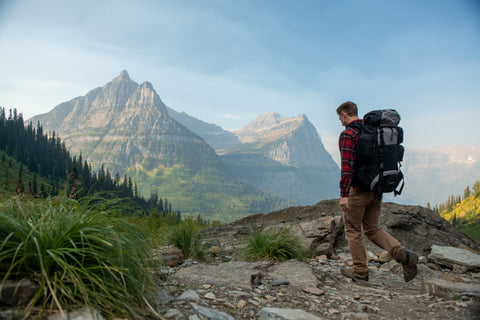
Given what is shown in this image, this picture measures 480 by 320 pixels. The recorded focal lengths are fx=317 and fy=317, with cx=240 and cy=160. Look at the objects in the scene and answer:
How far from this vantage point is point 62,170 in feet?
449

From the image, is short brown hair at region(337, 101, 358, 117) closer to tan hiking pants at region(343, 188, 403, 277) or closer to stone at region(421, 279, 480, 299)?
tan hiking pants at region(343, 188, 403, 277)

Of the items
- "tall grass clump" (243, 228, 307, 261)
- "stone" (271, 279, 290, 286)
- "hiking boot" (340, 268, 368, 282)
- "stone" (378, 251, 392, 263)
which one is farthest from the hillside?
"stone" (271, 279, 290, 286)

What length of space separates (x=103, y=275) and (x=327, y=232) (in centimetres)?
667

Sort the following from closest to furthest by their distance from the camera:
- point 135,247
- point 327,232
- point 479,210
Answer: point 135,247
point 327,232
point 479,210

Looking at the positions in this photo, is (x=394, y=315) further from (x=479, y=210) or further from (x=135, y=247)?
(x=479, y=210)

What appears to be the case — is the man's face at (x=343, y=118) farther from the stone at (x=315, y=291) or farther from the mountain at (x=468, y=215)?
the mountain at (x=468, y=215)

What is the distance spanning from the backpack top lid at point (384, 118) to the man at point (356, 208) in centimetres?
25

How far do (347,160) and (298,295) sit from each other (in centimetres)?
240

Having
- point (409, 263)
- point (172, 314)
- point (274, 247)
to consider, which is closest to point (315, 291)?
point (409, 263)

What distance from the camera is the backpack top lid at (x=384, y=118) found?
5.44 meters

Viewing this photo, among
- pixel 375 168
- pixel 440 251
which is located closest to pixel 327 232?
pixel 440 251

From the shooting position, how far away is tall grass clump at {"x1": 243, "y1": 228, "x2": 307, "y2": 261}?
728 centimetres

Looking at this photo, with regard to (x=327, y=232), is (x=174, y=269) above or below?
below

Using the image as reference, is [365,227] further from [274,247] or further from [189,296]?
[189,296]
